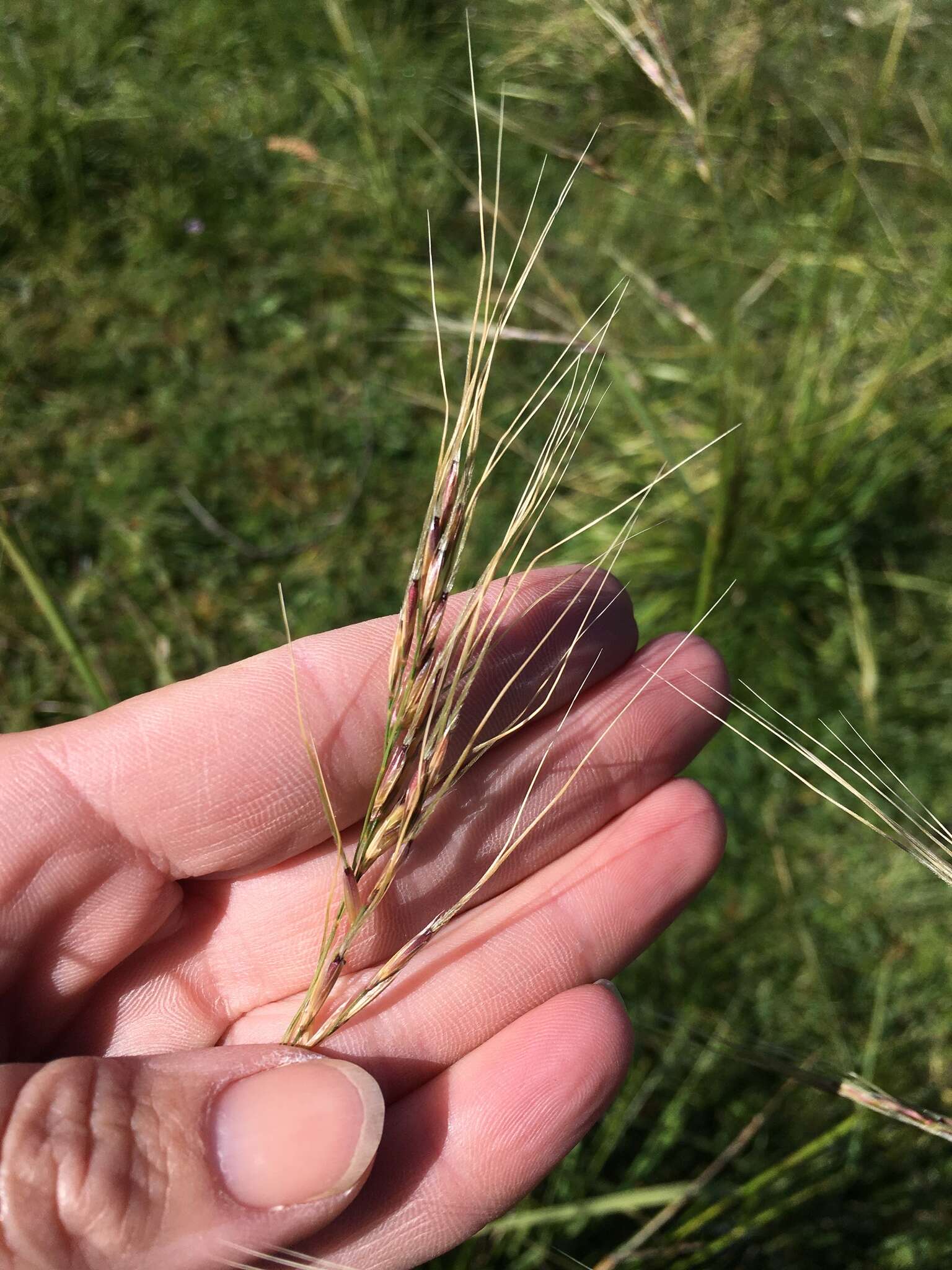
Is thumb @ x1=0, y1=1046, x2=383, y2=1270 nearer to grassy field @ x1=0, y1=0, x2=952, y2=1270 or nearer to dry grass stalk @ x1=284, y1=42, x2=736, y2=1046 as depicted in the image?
dry grass stalk @ x1=284, y1=42, x2=736, y2=1046

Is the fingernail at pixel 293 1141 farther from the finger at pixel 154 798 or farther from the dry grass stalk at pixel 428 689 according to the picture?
the finger at pixel 154 798

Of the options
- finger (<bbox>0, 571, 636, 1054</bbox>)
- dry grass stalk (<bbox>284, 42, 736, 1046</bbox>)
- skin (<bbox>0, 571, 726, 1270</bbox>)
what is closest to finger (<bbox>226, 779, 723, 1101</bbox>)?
skin (<bbox>0, 571, 726, 1270</bbox>)

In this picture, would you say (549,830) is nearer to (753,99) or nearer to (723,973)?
(723,973)

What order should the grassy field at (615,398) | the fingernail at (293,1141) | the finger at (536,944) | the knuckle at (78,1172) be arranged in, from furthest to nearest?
the grassy field at (615,398) → the finger at (536,944) → the fingernail at (293,1141) → the knuckle at (78,1172)

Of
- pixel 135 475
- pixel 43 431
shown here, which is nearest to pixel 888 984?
pixel 135 475

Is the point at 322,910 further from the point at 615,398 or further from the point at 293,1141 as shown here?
the point at 615,398

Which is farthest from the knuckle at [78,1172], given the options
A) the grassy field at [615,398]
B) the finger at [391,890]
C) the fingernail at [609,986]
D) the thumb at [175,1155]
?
the grassy field at [615,398]
